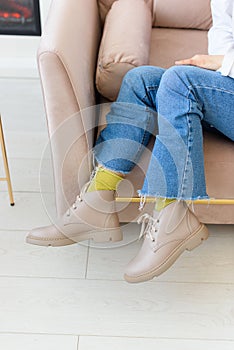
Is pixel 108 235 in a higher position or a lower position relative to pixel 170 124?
lower

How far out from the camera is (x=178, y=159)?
1.16 metres

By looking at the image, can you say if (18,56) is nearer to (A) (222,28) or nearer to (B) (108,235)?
(A) (222,28)

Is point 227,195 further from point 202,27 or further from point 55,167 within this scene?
point 202,27

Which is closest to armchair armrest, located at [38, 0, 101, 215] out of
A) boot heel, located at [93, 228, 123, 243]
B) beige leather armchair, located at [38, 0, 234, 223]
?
beige leather armchair, located at [38, 0, 234, 223]

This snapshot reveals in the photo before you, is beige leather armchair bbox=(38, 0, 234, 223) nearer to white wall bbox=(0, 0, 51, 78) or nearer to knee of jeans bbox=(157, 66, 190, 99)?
knee of jeans bbox=(157, 66, 190, 99)

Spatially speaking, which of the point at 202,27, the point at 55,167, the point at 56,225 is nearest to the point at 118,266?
the point at 56,225

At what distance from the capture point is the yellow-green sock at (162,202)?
1.18 m

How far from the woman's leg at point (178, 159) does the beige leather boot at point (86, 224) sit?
0.29ft

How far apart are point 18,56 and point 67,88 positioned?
2.92ft

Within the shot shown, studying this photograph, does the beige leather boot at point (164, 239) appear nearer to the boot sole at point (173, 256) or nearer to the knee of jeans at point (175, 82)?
the boot sole at point (173, 256)

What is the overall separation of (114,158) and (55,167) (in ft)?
0.48

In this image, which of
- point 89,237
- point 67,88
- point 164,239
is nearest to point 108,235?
point 89,237

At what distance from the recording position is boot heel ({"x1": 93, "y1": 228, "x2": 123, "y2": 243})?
125cm

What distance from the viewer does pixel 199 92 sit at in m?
1.19
